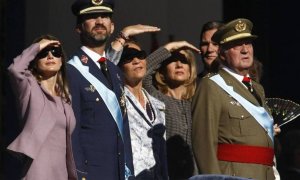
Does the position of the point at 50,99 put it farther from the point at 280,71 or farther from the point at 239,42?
Result: the point at 280,71

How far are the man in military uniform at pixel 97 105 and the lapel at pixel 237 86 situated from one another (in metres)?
0.71

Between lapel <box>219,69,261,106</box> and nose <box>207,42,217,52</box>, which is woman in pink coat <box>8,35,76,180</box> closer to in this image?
lapel <box>219,69,261,106</box>

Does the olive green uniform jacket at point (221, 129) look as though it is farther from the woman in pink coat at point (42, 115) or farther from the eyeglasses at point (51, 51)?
the eyeglasses at point (51, 51)

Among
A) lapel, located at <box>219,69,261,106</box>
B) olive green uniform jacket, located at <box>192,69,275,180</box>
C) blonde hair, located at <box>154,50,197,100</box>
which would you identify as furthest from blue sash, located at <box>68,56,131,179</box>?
blonde hair, located at <box>154,50,197,100</box>

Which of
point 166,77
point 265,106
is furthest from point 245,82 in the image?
point 166,77

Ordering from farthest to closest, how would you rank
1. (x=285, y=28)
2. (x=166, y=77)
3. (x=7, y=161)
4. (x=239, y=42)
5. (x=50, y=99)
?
(x=285, y=28) → (x=7, y=161) → (x=166, y=77) → (x=239, y=42) → (x=50, y=99)

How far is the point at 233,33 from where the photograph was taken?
927cm

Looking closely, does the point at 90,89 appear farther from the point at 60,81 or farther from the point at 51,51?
the point at 51,51

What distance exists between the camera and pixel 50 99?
863cm

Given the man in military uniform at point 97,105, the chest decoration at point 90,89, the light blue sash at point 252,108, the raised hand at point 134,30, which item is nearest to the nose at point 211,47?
the raised hand at point 134,30

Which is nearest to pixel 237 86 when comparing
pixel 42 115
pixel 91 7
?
pixel 91 7

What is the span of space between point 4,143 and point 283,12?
2.96 metres

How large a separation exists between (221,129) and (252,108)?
0.28m

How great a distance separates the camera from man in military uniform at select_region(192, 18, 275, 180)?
8.89 metres
